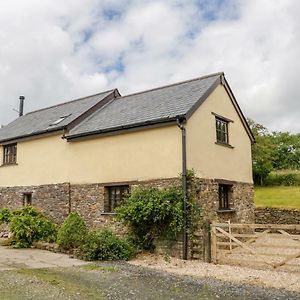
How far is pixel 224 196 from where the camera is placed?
16.0m

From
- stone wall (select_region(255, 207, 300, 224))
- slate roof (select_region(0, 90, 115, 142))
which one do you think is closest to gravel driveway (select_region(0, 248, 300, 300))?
slate roof (select_region(0, 90, 115, 142))

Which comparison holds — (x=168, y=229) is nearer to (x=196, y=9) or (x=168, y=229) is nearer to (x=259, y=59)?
(x=196, y=9)

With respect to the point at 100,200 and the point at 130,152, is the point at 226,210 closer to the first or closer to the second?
the point at 130,152

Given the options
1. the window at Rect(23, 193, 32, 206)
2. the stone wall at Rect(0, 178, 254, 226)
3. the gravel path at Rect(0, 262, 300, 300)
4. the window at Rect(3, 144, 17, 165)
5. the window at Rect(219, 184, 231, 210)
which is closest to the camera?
the gravel path at Rect(0, 262, 300, 300)

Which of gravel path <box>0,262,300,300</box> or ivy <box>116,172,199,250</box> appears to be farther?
ivy <box>116,172,199,250</box>

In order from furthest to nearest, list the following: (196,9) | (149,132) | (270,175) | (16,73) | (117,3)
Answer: (270,175) → (16,73) → (149,132) → (117,3) → (196,9)

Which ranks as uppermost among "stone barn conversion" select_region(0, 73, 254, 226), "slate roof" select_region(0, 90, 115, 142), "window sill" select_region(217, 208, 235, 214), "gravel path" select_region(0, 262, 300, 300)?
"slate roof" select_region(0, 90, 115, 142)

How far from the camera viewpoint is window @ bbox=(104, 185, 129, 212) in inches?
594

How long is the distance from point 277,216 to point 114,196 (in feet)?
37.8

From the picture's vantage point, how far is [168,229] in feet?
42.2

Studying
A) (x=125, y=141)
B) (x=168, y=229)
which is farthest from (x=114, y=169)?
(x=168, y=229)

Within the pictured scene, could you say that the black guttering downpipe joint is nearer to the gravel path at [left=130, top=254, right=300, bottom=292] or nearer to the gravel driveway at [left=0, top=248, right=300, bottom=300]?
the gravel path at [left=130, top=254, right=300, bottom=292]

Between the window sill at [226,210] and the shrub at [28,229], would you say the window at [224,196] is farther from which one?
the shrub at [28,229]

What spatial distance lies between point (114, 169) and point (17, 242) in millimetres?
5207
